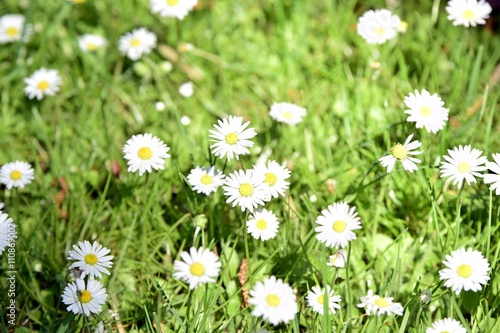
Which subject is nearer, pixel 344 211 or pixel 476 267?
pixel 476 267

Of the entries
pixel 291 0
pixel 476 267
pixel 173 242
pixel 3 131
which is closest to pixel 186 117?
pixel 173 242

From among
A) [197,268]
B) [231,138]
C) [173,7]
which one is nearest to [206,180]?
[231,138]

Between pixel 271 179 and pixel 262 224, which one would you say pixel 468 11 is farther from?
pixel 262 224

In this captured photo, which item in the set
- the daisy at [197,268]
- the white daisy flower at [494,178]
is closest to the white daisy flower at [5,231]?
the daisy at [197,268]

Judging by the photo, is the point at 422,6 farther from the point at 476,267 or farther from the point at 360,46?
the point at 476,267

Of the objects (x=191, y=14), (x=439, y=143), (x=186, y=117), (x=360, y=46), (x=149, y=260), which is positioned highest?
(x=191, y=14)

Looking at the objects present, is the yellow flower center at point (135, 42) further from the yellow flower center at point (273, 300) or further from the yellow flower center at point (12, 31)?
the yellow flower center at point (273, 300)
